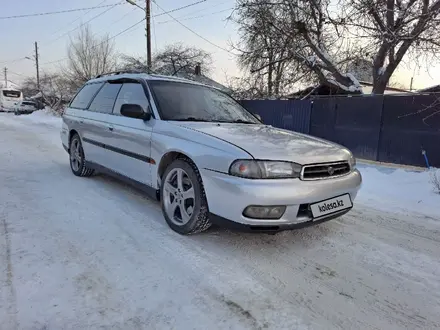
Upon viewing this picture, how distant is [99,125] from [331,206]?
130 inches

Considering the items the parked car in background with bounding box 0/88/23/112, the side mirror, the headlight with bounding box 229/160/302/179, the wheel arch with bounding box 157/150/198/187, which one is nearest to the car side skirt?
the wheel arch with bounding box 157/150/198/187

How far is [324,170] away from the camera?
2846mm

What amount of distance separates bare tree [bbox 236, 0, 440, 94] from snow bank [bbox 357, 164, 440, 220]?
6162 mm

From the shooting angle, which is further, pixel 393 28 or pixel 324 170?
pixel 393 28

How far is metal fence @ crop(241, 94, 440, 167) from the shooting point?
7.41m

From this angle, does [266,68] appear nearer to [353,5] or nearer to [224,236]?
[353,5]

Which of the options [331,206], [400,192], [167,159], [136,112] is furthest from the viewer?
[400,192]

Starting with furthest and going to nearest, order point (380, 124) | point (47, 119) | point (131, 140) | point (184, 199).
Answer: point (47, 119) → point (380, 124) → point (131, 140) → point (184, 199)

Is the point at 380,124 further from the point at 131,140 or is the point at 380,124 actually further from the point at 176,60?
the point at 176,60

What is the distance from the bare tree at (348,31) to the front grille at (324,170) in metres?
9.26

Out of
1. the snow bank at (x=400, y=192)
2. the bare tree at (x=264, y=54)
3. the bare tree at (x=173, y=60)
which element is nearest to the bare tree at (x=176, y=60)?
the bare tree at (x=173, y=60)

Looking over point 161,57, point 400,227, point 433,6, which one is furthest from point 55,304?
point 161,57

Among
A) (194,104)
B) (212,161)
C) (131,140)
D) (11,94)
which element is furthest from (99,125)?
(11,94)

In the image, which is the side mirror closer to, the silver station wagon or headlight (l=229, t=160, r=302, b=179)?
the silver station wagon
